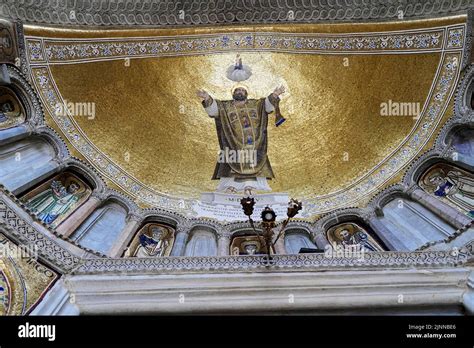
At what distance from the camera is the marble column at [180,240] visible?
26.9 ft

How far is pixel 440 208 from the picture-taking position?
27.0 feet

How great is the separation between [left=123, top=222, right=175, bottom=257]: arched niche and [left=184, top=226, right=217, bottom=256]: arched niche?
316 millimetres

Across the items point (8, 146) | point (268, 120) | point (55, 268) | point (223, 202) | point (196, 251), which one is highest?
point (268, 120)

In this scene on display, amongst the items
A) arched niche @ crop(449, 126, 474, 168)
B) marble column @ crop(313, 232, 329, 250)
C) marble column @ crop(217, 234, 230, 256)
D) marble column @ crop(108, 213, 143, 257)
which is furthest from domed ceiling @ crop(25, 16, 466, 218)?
marble column @ crop(217, 234, 230, 256)

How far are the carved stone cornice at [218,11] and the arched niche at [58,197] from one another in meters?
3.01

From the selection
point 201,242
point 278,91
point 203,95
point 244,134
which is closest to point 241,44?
point 278,91

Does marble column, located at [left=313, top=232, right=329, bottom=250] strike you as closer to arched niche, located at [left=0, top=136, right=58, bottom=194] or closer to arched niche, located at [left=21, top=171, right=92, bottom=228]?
arched niche, located at [left=21, top=171, right=92, bottom=228]

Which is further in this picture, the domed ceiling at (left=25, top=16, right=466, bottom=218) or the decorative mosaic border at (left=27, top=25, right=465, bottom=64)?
the decorative mosaic border at (left=27, top=25, right=465, bottom=64)

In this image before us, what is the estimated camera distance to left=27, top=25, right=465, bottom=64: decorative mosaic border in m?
9.94
